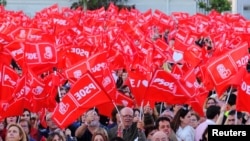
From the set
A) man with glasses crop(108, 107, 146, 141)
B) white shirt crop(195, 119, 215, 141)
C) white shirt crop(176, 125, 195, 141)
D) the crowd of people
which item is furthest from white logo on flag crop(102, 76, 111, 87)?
white shirt crop(195, 119, 215, 141)

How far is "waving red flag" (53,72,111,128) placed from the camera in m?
9.78

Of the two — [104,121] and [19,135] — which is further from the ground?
[19,135]

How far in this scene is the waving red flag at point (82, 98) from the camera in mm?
9781

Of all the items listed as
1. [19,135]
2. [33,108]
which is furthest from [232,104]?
[19,135]

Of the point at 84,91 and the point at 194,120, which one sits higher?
the point at 84,91

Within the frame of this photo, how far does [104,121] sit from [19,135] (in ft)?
9.60

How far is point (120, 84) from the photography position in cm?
1473

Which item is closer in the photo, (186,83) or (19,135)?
(19,135)

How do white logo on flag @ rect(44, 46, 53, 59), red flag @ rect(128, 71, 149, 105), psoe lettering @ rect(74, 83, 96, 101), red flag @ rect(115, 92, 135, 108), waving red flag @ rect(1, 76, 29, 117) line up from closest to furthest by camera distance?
psoe lettering @ rect(74, 83, 96, 101), waving red flag @ rect(1, 76, 29, 117), red flag @ rect(128, 71, 149, 105), red flag @ rect(115, 92, 135, 108), white logo on flag @ rect(44, 46, 53, 59)

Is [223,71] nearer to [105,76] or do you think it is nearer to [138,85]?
[138,85]

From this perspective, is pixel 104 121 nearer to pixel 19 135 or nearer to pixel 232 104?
pixel 232 104

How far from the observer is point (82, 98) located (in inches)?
A: 387

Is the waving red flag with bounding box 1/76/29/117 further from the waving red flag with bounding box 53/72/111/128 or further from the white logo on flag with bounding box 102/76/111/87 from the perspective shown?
the white logo on flag with bounding box 102/76/111/87

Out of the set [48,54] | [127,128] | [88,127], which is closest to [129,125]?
[127,128]
